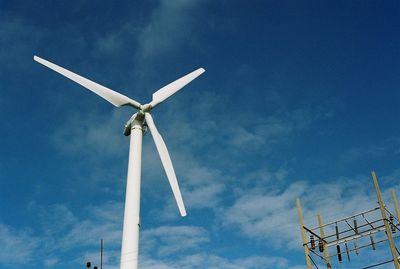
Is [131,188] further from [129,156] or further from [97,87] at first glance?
[97,87]

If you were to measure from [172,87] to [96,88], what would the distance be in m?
5.33

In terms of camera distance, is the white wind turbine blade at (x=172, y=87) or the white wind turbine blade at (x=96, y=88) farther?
the white wind turbine blade at (x=172, y=87)

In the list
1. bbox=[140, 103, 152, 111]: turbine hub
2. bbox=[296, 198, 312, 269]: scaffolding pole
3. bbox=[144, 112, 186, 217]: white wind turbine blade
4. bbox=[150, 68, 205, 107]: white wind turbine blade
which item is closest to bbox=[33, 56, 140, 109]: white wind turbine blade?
bbox=[140, 103, 152, 111]: turbine hub

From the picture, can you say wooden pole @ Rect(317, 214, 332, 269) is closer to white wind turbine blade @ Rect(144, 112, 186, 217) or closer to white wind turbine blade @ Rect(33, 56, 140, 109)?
white wind turbine blade @ Rect(144, 112, 186, 217)

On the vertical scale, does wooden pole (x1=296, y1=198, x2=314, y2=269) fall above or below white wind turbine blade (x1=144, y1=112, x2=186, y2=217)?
below

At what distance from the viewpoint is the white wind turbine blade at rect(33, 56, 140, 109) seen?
28156 mm

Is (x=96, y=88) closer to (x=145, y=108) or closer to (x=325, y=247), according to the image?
(x=145, y=108)

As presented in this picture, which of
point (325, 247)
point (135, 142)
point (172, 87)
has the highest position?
point (172, 87)

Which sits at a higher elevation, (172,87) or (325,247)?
(172,87)

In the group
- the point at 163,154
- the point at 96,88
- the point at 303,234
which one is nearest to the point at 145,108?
the point at 163,154

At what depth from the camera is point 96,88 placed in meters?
28.4

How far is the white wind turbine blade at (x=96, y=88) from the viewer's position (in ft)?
92.4

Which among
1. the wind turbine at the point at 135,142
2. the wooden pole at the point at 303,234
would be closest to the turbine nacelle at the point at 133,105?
Answer: the wind turbine at the point at 135,142

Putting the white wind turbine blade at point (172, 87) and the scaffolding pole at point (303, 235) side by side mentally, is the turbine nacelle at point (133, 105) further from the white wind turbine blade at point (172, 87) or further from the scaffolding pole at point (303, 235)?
the scaffolding pole at point (303, 235)
